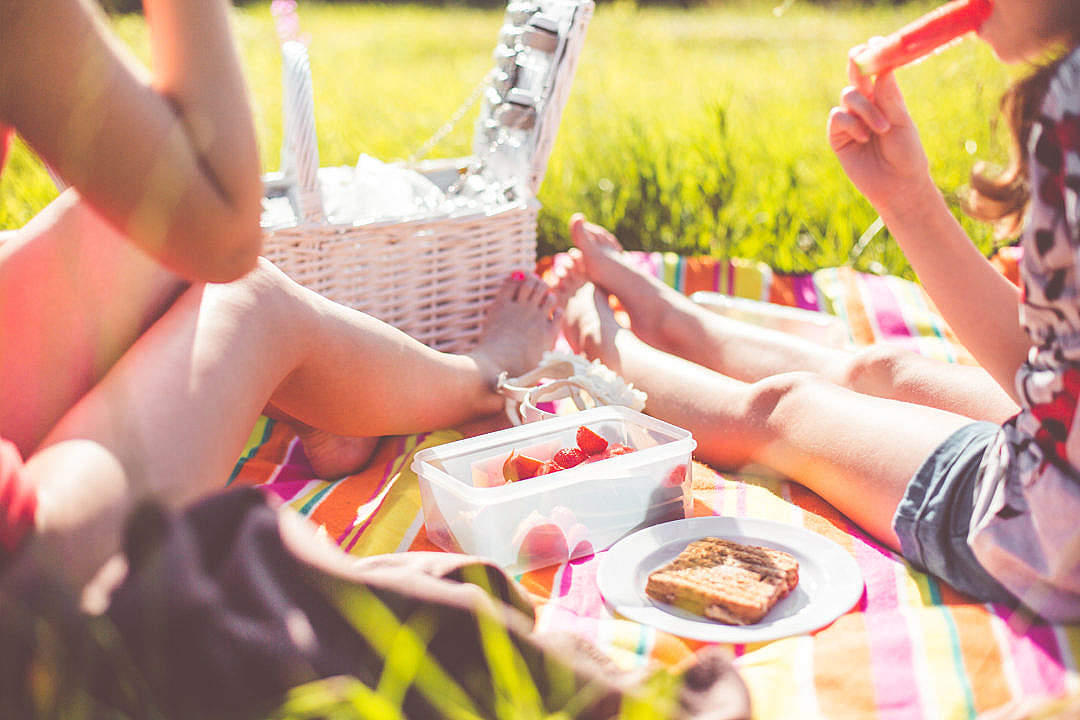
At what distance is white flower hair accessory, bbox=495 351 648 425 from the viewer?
1.70 m

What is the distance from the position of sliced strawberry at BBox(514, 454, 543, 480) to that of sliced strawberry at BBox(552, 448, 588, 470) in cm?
4

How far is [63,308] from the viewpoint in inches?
47.4

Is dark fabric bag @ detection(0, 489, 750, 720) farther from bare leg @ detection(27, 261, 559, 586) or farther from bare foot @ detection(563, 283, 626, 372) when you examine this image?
bare foot @ detection(563, 283, 626, 372)

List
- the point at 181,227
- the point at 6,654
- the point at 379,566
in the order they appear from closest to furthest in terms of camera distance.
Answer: the point at 6,654 < the point at 181,227 < the point at 379,566

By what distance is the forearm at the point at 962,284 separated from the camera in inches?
49.8

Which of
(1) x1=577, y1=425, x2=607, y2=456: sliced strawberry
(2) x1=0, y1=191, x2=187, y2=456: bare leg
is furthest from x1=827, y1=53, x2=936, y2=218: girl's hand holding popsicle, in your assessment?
(2) x1=0, y1=191, x2=187, y2=456: bare leg

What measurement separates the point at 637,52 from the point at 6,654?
19.1ft

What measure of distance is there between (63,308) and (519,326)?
0.98m

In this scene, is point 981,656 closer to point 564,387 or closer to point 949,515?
point 949,515

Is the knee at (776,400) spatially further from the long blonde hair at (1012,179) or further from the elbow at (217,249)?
the elbow at (217,249)

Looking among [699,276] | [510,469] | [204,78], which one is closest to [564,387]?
[510,469]

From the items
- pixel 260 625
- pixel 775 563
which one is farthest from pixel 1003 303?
pixel 260 625

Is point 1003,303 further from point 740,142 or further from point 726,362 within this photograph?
point 740,142

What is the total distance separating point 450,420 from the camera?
1734mm
